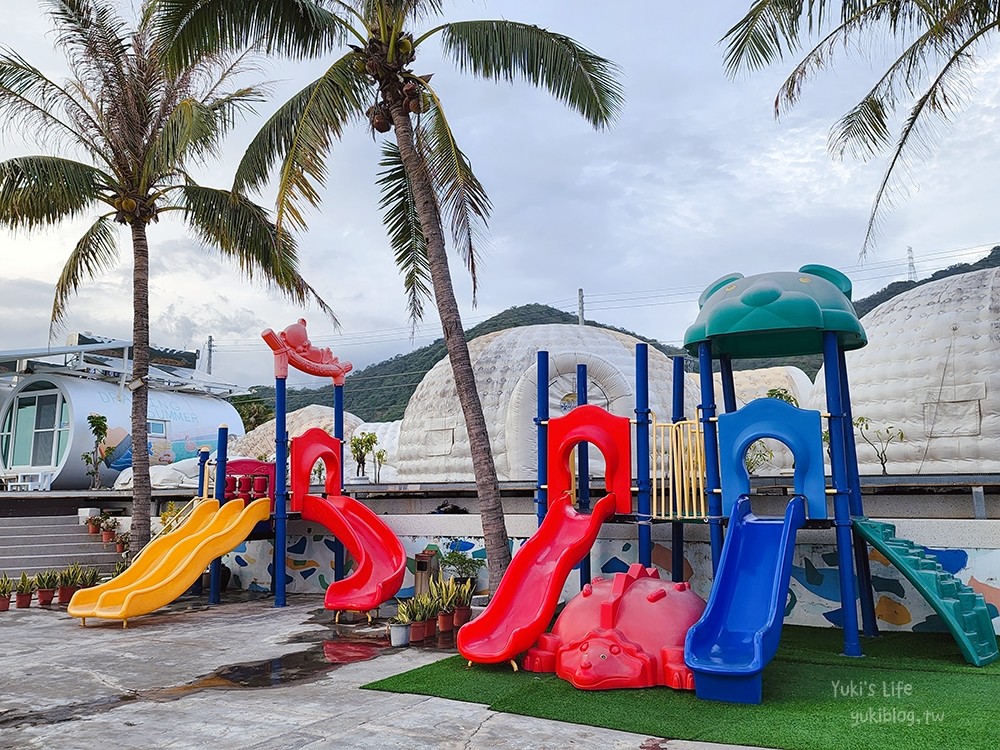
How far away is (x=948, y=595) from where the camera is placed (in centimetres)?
785

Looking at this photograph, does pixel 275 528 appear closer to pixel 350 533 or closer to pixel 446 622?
pixel 350 533

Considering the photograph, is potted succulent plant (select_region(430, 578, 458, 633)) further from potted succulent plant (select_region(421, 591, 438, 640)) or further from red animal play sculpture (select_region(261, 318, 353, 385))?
red animal play sculpture (select_region(261, 318, 353, 385))

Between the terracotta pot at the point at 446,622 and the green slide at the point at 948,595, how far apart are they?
4.51 meters

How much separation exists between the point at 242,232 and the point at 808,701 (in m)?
11.5

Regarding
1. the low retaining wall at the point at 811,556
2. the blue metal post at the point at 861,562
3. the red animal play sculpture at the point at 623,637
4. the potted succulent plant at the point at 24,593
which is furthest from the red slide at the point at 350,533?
the blue metal post at the point at 861,562

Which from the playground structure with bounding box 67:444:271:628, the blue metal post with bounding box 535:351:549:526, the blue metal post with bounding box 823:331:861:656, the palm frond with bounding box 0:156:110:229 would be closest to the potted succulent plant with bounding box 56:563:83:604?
the playground structure with bounding box 67:444:271:628

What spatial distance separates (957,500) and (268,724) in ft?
27.0

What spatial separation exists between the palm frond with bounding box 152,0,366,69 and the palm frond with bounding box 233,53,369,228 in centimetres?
42

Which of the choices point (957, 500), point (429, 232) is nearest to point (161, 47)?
point (429, 232)

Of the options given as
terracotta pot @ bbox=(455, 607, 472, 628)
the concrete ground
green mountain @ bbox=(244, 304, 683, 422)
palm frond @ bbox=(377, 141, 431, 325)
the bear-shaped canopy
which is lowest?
the concrete ground

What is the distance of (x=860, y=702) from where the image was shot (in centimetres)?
626

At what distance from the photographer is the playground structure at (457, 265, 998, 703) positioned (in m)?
6.95

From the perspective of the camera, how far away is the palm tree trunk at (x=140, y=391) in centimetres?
1384

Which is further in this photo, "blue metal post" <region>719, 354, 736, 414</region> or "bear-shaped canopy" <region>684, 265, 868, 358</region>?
"blue metal post" <region>719, 354, 736, 414</region>
